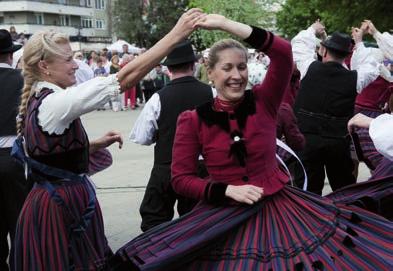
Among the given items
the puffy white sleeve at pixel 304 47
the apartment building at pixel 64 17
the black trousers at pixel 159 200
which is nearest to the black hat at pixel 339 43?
the puffy white sleeve at pixel 304 47

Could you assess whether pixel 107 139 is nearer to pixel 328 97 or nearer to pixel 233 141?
pixel 233 141

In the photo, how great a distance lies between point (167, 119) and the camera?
4.43 m

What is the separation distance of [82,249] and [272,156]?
3.72 feet

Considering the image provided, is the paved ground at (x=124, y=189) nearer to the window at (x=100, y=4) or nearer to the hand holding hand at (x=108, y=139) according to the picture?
the hand holding hand at (x=108, y=139)

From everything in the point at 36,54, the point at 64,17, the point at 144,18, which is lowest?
the point at 64,17

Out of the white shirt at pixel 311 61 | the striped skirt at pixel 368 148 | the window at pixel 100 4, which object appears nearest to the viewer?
the striped skirt at pixel 368 148

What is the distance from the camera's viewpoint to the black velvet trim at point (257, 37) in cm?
278

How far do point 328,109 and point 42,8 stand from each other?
230ft

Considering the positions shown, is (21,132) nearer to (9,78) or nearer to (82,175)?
(82,175)

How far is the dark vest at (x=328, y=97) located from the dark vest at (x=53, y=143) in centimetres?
278

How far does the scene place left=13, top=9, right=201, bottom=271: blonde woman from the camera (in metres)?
3.02

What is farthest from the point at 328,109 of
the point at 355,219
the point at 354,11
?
the point at 354,11

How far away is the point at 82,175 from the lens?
327 centimetres

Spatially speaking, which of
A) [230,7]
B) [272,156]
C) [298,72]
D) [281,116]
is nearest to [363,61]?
[298,72]
